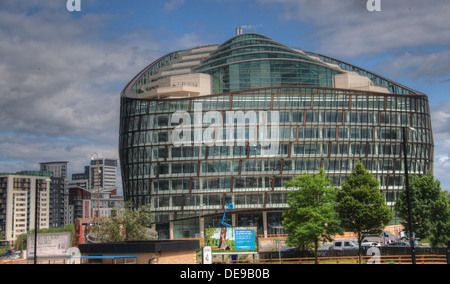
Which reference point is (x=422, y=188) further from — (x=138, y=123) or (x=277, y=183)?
(x=138, y=123)

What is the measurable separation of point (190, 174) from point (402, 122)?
44.2m

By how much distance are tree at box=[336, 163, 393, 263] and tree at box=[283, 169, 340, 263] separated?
1225 mm

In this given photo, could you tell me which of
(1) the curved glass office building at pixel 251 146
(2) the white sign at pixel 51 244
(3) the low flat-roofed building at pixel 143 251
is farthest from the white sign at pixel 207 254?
(1) the curved glass office building at pixel 251 146

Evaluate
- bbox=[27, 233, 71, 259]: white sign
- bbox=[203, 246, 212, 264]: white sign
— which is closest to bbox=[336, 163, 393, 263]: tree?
bbox=[203, 246, 212, 264]: white sign

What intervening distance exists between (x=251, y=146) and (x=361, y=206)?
43.0 m

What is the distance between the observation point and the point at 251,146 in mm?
92000

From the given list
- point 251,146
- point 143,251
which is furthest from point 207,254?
point 251,146

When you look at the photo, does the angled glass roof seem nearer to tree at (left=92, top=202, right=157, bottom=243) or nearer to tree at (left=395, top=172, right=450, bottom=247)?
tree at (left=92, top=202, right=157, bottom=243)

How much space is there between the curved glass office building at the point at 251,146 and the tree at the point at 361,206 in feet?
134

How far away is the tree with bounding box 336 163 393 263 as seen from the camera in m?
50.5

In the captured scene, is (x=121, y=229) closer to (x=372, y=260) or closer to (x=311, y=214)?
(x=311, y=214)

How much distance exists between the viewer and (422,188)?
174ft

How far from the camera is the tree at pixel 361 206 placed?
50469 mm

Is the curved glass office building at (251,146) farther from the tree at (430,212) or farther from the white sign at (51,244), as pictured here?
the tree at (430,212)
